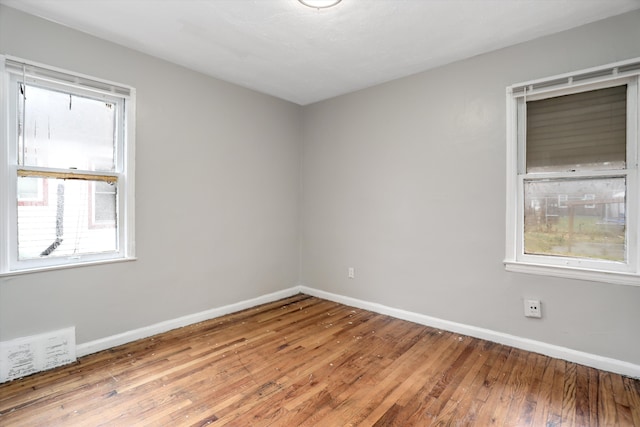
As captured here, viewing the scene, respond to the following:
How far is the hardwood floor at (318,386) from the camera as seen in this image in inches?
72.5

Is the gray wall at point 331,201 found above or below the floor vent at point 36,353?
above

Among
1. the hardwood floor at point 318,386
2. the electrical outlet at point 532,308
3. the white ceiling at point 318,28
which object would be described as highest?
the white ceiling at point 318,28

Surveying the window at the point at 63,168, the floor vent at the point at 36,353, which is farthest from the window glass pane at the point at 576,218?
the floor vent at the point at 36,353

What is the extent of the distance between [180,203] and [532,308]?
332 centimetres

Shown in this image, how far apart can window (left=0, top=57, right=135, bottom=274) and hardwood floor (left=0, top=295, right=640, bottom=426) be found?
902 mm

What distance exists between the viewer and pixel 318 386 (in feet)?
7.07

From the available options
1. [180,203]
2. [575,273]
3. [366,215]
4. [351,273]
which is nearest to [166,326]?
[180,203]

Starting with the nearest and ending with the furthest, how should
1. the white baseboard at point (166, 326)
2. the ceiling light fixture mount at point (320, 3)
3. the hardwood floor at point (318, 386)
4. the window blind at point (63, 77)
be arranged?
1. the hardwood floor at point (318, 386)
2. the ceiling light fixture mount at point (320, 3)
3. the window blind at point (63, 77)
4. the white baseboard at point (166, 326)

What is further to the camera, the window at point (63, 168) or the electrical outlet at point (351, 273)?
the electrical outlet at point (351, 273)

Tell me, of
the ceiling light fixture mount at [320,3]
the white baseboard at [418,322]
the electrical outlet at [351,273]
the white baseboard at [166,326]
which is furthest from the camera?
the electrical outlet at [351,273]

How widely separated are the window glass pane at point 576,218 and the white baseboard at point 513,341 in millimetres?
749

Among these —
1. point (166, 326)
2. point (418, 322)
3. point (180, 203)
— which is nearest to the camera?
point (166, 326)

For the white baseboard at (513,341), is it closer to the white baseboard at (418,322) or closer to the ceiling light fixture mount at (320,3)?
the white baseboard at (418,322)

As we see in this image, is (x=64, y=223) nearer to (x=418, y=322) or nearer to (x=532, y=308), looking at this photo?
(x=418, y=322)
